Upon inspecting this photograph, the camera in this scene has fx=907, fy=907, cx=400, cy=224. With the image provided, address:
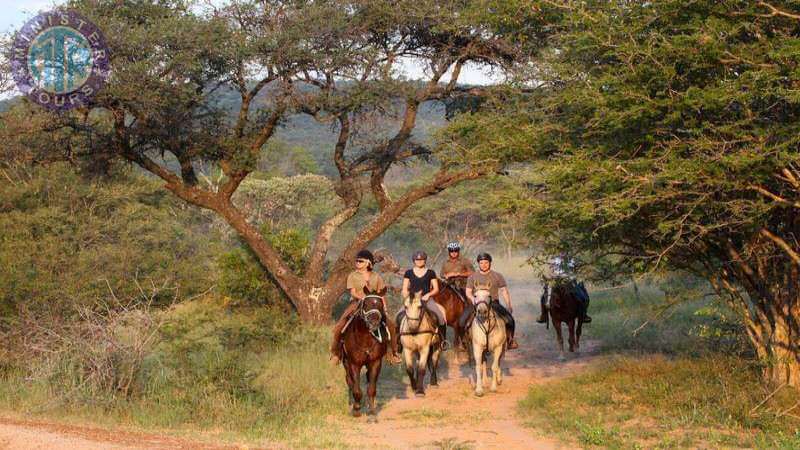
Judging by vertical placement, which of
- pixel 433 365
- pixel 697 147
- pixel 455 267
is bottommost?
pixel 433 365

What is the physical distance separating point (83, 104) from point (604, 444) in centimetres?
1260

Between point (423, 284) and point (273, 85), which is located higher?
point (273, 85)

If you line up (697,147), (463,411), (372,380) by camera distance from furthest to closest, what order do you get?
(463,411) → (372,380) → (697,147)

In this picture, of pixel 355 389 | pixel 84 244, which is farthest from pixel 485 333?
pixel 84 244

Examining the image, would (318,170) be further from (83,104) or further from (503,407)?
(503,407)

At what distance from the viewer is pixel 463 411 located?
12508 mm

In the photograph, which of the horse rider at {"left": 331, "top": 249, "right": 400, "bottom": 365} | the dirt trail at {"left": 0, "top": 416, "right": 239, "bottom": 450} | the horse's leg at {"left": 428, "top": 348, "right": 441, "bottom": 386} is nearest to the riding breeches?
the horse's leg at {"left": 428, "top": 348, "right": 441, "bottom": 386}

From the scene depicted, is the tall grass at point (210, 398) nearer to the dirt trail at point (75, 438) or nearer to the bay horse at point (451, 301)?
the dirt trail at point (75, 438)

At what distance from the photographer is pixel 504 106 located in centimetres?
1609

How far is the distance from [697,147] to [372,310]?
4.40m

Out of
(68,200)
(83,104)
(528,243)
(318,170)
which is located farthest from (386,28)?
(318,170)

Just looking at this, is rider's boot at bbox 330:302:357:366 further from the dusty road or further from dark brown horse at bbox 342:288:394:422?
the dusty road

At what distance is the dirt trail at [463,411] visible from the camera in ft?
34.6

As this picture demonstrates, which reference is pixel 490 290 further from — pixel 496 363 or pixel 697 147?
pixel 697 147
